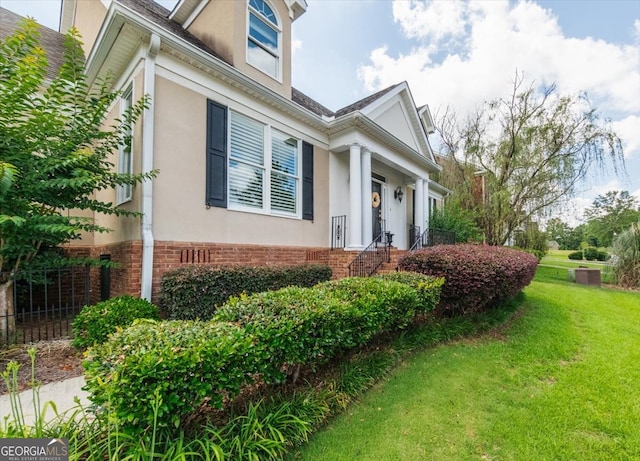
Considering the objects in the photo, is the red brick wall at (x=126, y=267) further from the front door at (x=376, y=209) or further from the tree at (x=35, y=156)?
the front door at (x=376, y=209)

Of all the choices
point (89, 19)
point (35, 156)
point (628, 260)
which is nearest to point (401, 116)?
point (89, 19)

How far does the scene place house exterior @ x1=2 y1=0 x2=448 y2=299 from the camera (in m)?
5.20

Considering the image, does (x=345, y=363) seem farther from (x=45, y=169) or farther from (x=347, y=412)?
(x=45, y=169)

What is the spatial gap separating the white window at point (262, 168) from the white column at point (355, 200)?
158 cm

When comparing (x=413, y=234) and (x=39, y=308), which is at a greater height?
(x=413, y=234)

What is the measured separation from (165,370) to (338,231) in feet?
23.1

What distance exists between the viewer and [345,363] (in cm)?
369

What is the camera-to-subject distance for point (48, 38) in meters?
9.20

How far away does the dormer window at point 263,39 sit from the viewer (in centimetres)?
720

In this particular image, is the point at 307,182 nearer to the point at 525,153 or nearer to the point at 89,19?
the point at 89,19

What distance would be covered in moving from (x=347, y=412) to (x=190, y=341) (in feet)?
6.06

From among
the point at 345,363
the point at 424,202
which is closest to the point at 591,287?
the point at 424,202

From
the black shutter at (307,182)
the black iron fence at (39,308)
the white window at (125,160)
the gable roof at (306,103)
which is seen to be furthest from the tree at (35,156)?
the gable roof at (306,103)

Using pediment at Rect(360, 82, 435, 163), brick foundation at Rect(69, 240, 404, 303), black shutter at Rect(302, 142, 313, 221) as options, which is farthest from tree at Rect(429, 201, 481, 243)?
black shutter at Rect(302, 142, 313, 221)
